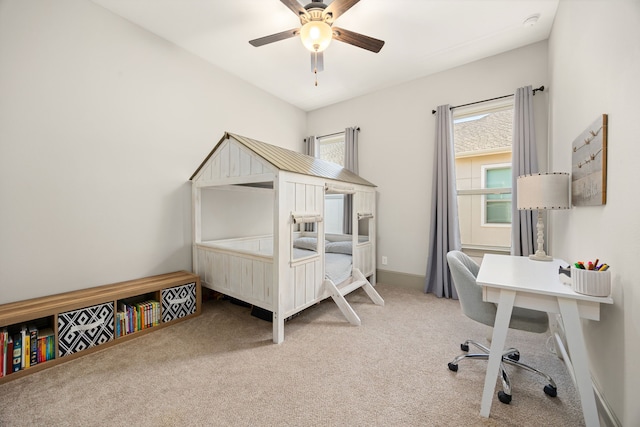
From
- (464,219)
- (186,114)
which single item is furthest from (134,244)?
(464,219)

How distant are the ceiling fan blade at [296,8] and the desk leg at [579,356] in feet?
7.89

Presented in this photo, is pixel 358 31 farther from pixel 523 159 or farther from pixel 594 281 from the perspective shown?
pixel 594 281

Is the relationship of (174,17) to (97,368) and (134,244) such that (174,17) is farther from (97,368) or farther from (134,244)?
(97,368)

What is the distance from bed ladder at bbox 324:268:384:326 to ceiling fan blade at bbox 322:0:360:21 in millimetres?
2312

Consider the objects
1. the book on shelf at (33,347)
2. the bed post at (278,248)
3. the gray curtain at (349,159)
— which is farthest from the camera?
the gray curtain at (349,159)

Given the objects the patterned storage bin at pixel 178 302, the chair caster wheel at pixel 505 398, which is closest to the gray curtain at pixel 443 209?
the chair caster wheel at pixel 505 398

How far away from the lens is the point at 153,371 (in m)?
1.69

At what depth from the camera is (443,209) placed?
316 centimetres

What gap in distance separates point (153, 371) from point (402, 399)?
164 centimetres

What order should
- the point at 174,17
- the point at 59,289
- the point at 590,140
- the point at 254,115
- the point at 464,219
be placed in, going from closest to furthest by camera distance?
the point at 590,140
the point at 59,289
the point at 174,17
the point at 464,219
the point at 254,115

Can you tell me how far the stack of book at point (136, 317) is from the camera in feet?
6.75

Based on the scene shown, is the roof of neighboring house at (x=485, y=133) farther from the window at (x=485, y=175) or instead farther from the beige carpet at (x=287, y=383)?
the beige carpet at (x=287, y=383)

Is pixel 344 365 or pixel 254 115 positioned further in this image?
pixel 254 115

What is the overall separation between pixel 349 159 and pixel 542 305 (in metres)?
3.19
